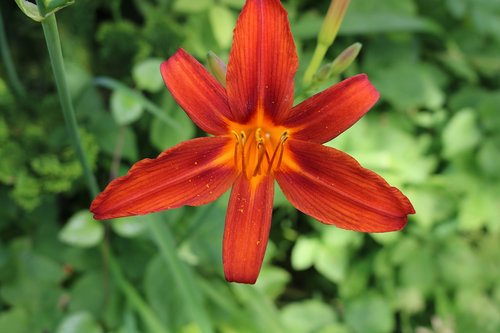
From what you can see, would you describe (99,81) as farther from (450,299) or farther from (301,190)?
(450,299)

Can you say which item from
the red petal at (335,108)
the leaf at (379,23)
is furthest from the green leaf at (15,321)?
the leaf at (379,23)

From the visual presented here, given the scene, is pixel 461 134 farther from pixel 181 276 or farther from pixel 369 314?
pixel 181 276

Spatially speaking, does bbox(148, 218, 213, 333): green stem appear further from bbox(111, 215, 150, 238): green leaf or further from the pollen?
the pollen

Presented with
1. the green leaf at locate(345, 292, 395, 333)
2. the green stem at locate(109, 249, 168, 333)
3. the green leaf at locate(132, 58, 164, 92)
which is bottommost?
the green leaf at locate(345, 292, 395, 333)

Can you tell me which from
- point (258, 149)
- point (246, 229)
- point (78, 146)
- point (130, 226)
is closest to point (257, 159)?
point (258, 149)

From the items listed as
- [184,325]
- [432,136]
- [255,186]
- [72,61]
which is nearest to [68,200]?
[72,61]

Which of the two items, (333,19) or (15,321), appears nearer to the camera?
(333,19)

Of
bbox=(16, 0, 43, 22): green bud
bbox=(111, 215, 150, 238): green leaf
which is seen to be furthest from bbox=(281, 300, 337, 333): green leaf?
bbox=(16, 0, 43, 22): green bud
